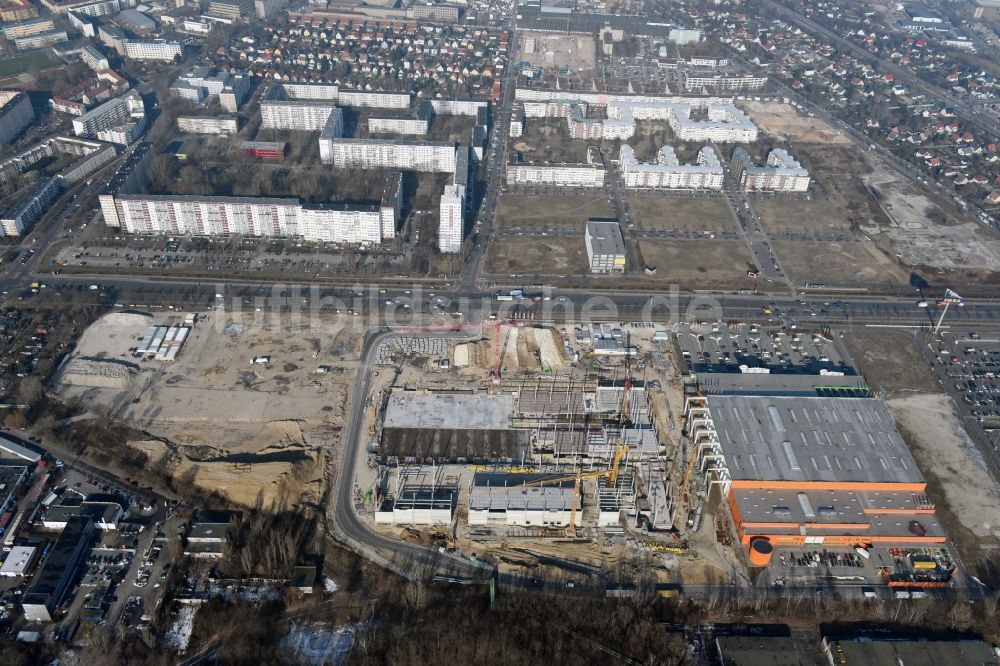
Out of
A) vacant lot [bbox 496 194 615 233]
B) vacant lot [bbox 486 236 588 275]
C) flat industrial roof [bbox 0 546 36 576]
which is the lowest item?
flat industrial roof [bbox 0 546 36 576]

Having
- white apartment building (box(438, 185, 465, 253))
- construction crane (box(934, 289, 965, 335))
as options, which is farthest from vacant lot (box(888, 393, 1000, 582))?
white apartment building (box(438, 185, 465, 253))

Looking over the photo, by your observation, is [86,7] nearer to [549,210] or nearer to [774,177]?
[549,210]

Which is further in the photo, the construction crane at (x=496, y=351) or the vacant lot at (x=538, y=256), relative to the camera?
the vacant lot at (x=538, y=256)

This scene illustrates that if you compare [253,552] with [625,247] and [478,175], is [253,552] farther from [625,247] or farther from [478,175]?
[478,175]

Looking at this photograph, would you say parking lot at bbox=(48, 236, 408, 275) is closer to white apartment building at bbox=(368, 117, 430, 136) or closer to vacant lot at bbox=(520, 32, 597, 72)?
white apartment building at bbox=(368, 117, 430, 136)

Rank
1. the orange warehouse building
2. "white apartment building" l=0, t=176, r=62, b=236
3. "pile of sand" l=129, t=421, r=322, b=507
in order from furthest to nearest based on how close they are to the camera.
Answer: "white apartment building" l=0, t=176, r=62, b=236 → "pile of sand" l=129, t=421, r=322, b=507 → the orange warehouse building

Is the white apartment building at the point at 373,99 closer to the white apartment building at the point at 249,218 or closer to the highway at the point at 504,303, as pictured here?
the white apartment building at the point at 249,218

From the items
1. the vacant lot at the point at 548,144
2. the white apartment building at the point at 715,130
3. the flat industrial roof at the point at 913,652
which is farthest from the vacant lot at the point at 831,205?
the flat industrial roof at the point at 913,652
